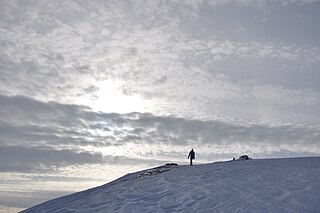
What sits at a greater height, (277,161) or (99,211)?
(277,161)

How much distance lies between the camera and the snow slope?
50.6 ft

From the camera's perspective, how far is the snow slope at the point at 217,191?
15.4 meters

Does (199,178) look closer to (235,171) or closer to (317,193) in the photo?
(235,171)

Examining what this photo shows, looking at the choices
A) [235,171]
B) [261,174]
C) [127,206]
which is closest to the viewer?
[127,206]

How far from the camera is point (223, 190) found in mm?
18156

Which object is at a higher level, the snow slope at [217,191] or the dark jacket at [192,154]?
the dark jacket at [192,154]

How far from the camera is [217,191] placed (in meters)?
18.2

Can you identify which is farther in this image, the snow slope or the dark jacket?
the dark jacket

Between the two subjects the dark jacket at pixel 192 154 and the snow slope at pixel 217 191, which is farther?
the dark jacket at pixel 192 154

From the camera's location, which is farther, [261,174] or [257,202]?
[261,174]

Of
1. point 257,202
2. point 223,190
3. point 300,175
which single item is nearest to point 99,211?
point 223,190

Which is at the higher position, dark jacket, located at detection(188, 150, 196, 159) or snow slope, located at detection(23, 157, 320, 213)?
dark jacket, located at detection(188, 150, 196, 159)

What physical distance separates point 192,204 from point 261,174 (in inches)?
182

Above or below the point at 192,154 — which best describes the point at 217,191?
below
